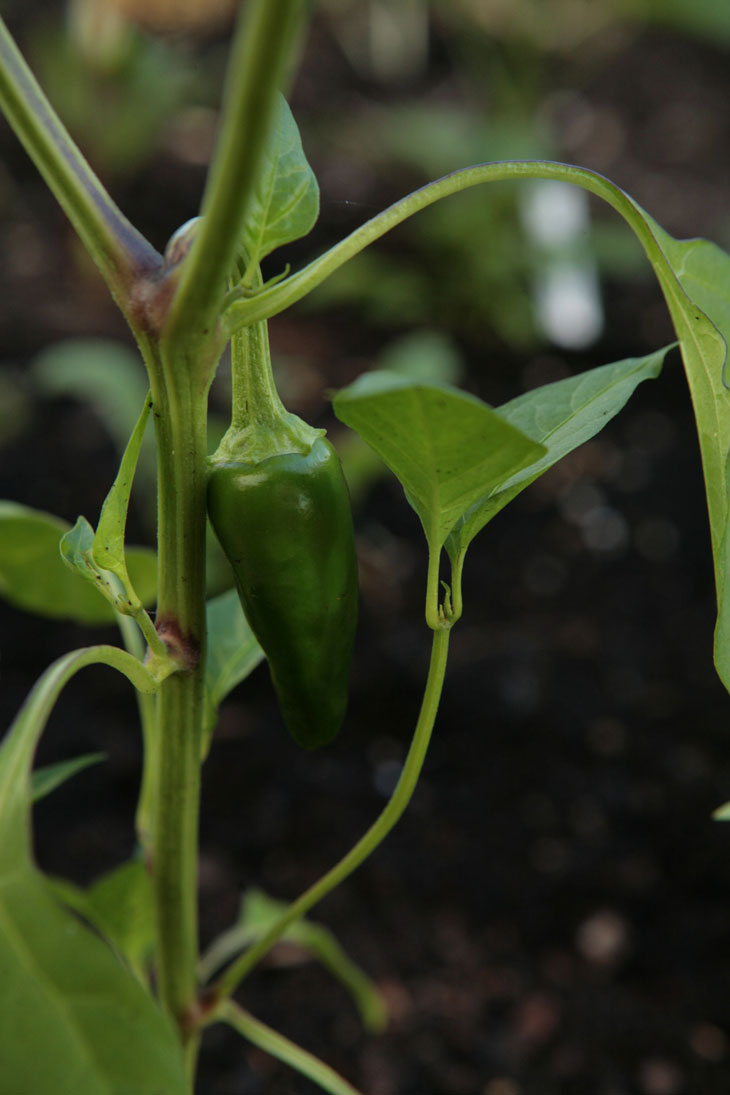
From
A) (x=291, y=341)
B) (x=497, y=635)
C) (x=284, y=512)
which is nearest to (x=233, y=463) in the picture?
(x=284, y=512)

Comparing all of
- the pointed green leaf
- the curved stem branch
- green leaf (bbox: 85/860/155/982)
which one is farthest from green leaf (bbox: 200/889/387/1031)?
the pointed green leaf

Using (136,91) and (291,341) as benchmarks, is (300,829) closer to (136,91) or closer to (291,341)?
(291,341)

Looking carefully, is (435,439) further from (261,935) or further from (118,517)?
(261,935)

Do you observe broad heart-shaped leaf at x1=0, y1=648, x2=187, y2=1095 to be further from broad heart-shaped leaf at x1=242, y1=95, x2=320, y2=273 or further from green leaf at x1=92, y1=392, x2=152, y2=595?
broad heart-shaped leaf at x1=242, y1=95, x2=320, y2=273

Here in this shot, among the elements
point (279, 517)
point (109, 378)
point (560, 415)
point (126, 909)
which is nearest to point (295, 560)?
point (279, 517)

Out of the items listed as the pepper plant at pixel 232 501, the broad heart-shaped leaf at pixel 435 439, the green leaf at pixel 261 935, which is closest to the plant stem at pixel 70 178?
the pepper plant at pixel 232 501
